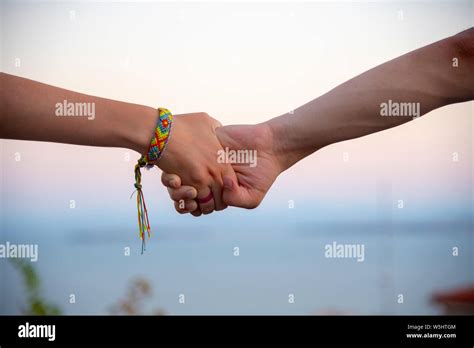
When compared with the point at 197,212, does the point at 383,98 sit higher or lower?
higher

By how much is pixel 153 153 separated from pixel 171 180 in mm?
151

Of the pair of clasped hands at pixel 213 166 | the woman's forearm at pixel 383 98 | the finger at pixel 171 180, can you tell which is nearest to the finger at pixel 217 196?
the pair of clasped hands at pixel 213 166

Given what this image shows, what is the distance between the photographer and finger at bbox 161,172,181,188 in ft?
7.96

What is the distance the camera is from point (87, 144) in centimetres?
232

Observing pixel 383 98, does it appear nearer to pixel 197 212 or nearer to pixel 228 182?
pixel 228 182

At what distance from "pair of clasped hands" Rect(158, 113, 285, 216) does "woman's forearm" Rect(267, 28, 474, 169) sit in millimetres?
69

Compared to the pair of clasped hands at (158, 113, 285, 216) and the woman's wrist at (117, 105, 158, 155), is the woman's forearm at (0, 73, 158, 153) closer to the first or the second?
the woman's wrist at (117, 105, 158, 155)

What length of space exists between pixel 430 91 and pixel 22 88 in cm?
143

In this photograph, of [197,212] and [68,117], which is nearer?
[68,117]

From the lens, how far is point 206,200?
2.50 meters

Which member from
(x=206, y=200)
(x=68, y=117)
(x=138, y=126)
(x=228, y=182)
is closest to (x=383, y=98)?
(x=228, y=182)

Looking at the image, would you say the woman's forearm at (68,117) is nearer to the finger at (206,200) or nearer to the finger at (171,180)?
the finger at (171,180)

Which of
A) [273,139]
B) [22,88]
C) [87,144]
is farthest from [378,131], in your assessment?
[22,88]
